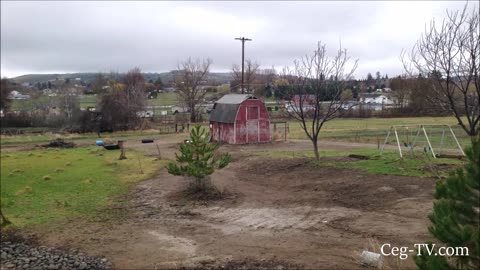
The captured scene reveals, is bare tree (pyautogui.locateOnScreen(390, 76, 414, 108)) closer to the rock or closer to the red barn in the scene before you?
the red barn

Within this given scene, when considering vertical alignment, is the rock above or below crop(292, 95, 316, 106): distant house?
below

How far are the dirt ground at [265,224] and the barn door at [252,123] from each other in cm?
1494

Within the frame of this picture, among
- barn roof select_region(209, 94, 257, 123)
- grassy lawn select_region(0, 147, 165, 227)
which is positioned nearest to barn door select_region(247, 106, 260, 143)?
barn roof select_region(209, 94, 257, 123)

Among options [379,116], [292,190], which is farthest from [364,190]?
[379,116]

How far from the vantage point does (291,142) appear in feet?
117

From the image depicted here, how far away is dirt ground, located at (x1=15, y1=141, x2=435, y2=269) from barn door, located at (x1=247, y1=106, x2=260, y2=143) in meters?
14.9

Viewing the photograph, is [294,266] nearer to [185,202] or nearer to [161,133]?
[185,202]

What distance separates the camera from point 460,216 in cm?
512

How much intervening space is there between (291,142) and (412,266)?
26.5 metres

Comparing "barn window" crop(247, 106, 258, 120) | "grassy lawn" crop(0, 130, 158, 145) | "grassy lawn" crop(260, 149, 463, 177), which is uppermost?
"barn window" crop(247, 106, 258, 120)

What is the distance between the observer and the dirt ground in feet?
35.3

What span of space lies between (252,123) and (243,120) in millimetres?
801

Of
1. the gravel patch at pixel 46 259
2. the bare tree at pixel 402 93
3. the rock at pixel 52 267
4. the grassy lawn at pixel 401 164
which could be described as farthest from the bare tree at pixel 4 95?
the rock at pixel 52 267

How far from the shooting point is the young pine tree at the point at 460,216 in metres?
4.80
